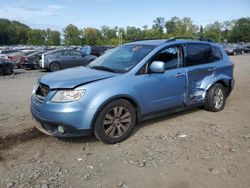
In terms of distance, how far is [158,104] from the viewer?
5.73 m

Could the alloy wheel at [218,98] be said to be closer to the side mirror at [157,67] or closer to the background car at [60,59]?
the side mirror at [157,67]

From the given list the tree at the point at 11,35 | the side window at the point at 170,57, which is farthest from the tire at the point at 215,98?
the tree at the point at 11,35

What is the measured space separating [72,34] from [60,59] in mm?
70711

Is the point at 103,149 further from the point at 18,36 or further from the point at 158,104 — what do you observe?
the point at 18,36

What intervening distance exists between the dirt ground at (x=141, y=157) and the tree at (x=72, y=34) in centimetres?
8442

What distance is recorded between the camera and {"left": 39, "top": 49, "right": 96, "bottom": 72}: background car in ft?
64.1

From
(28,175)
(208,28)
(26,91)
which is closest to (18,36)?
(208,28)

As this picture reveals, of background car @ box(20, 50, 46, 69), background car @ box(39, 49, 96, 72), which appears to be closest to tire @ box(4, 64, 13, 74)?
background car @ box(39, 49, 96, 72)

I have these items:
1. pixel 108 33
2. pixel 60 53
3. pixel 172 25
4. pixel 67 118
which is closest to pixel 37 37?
pixel 108 33

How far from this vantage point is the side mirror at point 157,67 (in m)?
5.39

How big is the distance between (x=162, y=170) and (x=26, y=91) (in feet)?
24.2

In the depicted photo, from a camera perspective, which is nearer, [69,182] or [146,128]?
[69,182]

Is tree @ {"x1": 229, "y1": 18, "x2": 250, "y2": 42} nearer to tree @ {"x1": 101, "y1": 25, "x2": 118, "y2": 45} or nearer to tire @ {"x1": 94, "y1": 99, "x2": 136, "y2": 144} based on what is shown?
tree @ {"x1": 101, "y1": 25, "x2": 118, "y2": 45}

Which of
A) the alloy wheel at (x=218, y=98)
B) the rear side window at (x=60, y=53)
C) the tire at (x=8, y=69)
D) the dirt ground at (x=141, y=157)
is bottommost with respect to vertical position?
the dirt ground at (x=141, y=157)
